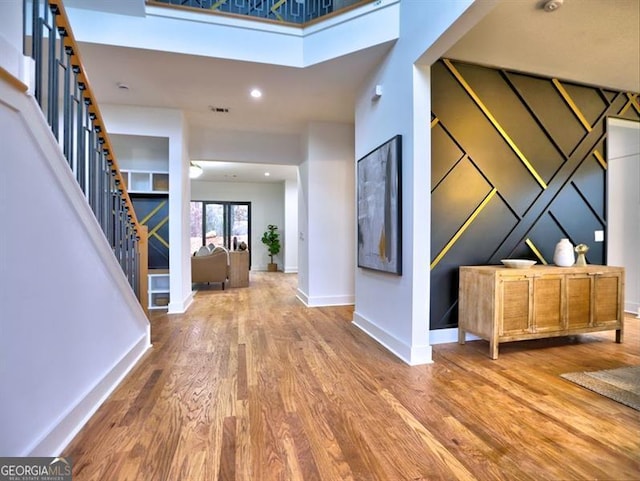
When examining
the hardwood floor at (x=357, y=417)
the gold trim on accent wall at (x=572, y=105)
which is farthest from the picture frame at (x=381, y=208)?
the gold trim on accent wall at (x=572, y=105)

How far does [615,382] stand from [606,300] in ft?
3.55

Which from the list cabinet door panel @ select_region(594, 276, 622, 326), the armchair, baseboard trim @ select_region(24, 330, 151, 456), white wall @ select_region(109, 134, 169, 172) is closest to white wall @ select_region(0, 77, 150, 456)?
baseboard trim @ select_region(24, 330, 151, 456)

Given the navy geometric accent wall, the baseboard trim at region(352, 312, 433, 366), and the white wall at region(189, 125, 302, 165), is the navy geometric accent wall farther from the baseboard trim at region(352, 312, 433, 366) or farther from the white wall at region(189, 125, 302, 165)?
the white wall at region(189, 125, 302, 165)

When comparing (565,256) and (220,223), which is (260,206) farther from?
(565,256)

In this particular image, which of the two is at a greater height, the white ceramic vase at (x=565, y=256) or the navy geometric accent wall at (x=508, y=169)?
the navy geometric accent wall at (x=508, y=169)

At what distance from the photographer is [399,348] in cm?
266

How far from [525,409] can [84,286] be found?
2.70m

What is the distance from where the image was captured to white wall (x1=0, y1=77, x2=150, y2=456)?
3.95 ft

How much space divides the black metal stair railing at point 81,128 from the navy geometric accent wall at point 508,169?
276 centimetres

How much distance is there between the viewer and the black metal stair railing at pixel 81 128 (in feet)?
5.41

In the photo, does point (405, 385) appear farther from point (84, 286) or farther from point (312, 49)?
point (312, 49)

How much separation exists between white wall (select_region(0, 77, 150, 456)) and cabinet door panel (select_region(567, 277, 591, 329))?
3731mm

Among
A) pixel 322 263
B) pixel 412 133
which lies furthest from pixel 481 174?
pixel 322 263

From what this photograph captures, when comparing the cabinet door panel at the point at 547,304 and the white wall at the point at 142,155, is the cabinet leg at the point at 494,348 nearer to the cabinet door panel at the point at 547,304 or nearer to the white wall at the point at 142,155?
the cabinet door panel at the point at 547,304
